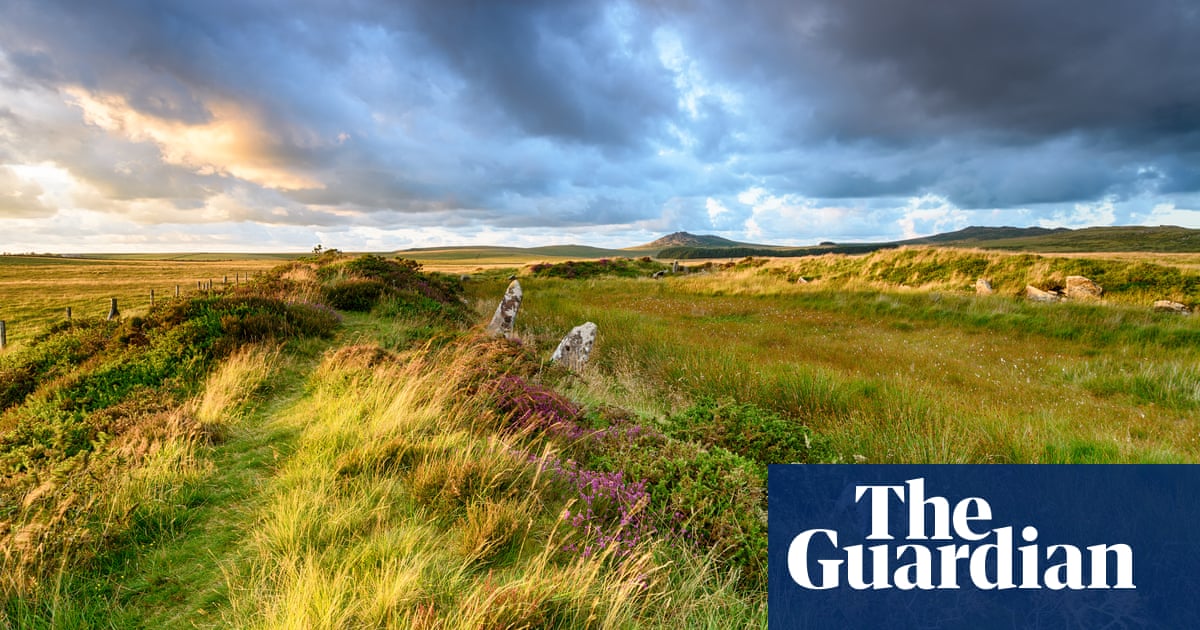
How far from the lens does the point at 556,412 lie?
222 inches

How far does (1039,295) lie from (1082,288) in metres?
1.99

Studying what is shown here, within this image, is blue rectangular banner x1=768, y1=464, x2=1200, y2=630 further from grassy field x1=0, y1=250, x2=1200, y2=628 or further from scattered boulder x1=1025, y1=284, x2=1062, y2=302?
scattered boulder x1=1025, y1=284, x2=1062, y2=302

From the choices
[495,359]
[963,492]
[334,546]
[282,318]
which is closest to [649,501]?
[334,546]

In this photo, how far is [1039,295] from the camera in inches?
702

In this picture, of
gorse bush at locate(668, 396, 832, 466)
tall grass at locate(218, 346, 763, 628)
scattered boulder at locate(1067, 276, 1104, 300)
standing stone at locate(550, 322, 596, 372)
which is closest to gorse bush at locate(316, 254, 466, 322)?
standing stone at locate(550, 322, 596, 372)

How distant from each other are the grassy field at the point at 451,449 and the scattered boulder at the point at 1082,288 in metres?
6.56

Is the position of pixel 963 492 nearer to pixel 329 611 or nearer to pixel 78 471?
pixel 329 611

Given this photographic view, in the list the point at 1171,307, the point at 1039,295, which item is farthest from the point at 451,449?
the point at 1171,307

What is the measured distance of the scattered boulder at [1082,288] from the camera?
58.2 ft

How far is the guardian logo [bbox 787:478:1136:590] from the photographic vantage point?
11.3 feet

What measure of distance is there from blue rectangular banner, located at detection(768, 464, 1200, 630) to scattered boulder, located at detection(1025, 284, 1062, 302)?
1670cm

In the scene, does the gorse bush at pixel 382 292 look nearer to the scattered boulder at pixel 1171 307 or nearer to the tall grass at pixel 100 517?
the tall grass at pixel 100 517

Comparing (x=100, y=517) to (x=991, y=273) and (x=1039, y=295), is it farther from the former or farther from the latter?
(x=991, y=273)

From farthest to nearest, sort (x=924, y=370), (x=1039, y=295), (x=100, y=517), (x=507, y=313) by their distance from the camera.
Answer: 1. (x=1039, y=295)
2. (x=507, y=313)
3. (x=924, y=370)
4. (x=100, y=517)
